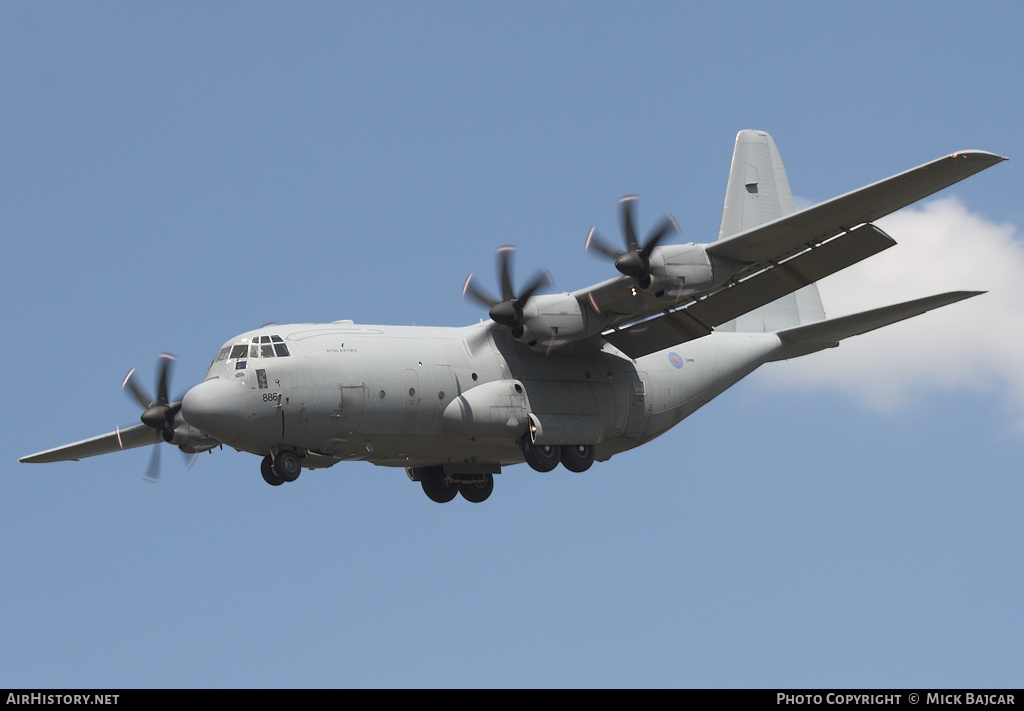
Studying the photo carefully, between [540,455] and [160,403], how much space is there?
767 cm

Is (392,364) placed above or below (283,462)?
above

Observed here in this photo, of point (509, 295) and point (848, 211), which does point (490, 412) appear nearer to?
point (509, 295)

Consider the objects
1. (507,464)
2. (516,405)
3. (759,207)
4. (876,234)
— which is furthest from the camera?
(759,207)

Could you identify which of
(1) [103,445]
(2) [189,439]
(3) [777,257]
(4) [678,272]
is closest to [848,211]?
(3) [777,257]

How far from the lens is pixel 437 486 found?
2872 cm

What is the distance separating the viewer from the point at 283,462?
25.0 meters

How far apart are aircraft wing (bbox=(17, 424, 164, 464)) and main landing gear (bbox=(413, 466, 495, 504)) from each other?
18.5 feet

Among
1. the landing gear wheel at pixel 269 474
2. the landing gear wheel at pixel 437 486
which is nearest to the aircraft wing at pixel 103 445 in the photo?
the landing gear wheel at pixel 269 474

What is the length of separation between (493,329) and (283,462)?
16.9 feet
